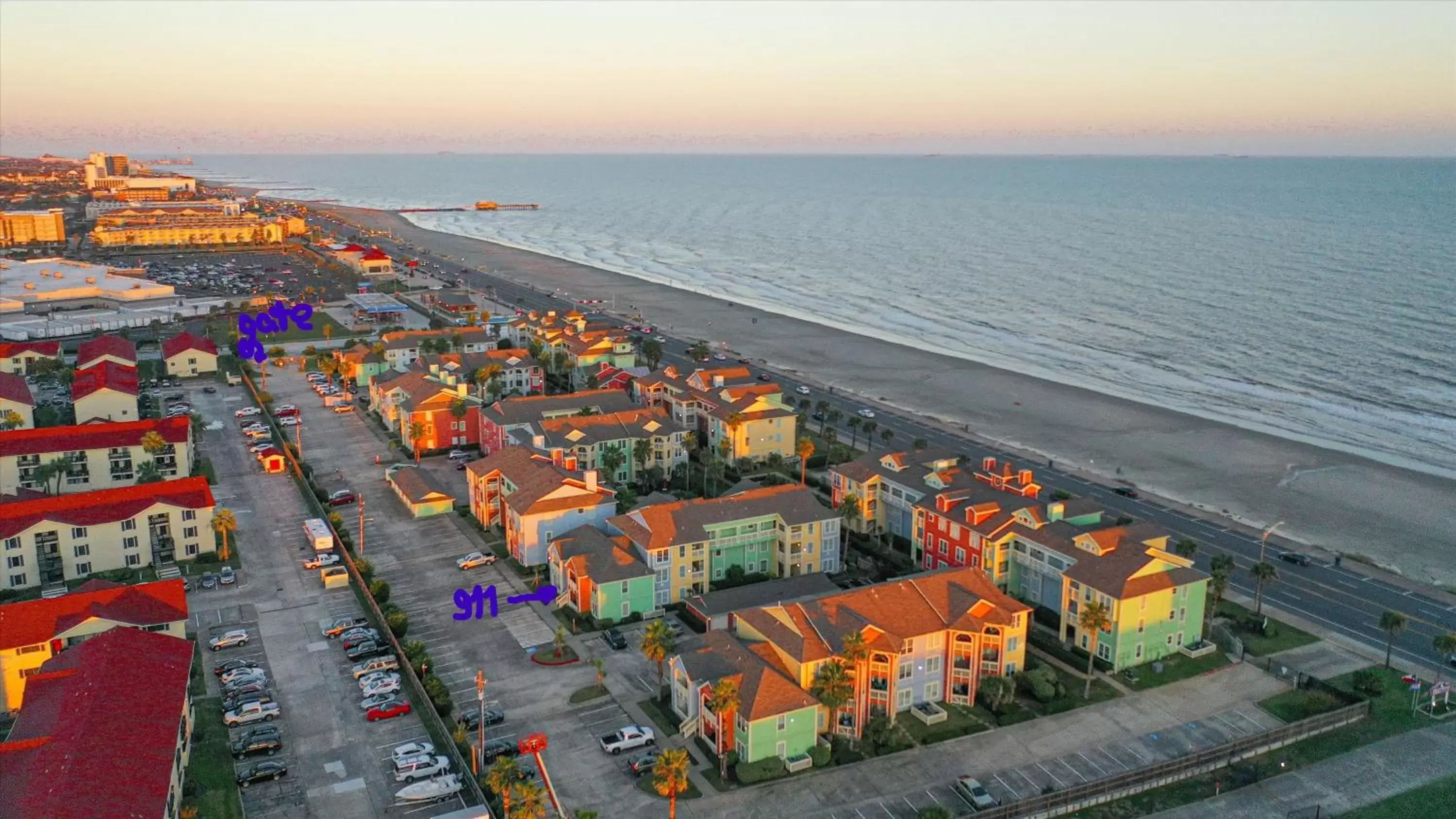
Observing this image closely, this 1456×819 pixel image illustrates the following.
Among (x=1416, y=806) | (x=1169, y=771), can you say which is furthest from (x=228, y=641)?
(x=1416, y=806)

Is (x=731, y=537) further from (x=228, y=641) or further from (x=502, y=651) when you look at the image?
(x=228, y=641)

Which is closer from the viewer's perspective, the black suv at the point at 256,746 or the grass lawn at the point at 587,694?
the black suv at the point at 256,746

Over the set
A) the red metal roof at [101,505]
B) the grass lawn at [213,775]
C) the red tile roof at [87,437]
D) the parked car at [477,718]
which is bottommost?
the grass lawn at [213,775]

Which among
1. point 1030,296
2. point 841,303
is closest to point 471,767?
point 841,303

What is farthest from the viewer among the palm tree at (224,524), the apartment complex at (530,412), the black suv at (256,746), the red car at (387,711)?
the apartment complex at (530,412)

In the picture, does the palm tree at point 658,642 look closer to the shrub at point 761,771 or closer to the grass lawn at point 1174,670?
the shrub at point 761,771

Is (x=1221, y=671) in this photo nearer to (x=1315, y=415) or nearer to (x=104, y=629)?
(x=104, y=629)

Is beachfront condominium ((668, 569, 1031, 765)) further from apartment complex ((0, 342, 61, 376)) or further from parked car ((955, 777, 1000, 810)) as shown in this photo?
apartment complex ((0, 342, 61, 376))

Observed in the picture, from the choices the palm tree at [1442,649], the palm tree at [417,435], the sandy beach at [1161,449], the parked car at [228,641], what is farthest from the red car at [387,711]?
the sandy beach at [1161,449]
